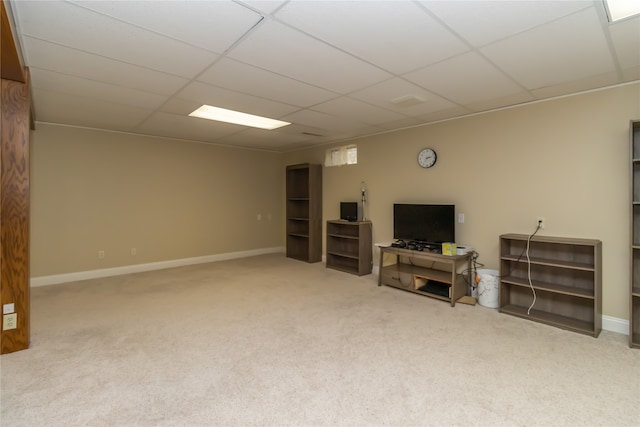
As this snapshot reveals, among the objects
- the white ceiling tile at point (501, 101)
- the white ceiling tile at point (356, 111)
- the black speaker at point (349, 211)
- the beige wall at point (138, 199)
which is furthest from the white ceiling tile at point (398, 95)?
the beige wall at point (138, 199)

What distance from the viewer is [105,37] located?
2111mm

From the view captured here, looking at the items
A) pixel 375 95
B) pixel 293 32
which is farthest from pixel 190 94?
pixel 375 95

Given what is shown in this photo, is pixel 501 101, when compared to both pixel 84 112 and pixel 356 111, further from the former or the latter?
pixel 84 112

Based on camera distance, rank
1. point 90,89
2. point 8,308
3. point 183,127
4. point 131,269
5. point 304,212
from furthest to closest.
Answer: point 304,212
point 131,269
point 183,127
point 90,89
point 8,308

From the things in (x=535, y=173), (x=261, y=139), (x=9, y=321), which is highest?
(x=261, y=139)

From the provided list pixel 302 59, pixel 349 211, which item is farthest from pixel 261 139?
pixel 302 59

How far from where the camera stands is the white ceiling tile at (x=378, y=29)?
5.91 feet

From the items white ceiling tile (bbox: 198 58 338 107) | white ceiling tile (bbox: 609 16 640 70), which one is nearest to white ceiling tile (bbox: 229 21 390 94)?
white ceiling tile (bbox: 198 58 338 107)

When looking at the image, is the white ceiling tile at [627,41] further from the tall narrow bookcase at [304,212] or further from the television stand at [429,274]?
the tall narrow bookcase at [304,212]

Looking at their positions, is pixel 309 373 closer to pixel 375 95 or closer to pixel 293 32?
pixel 293 32

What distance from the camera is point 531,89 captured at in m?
3.11

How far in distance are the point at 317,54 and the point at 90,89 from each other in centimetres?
240

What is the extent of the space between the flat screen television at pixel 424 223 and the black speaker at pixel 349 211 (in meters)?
0.89

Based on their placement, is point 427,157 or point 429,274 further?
point 427,157
